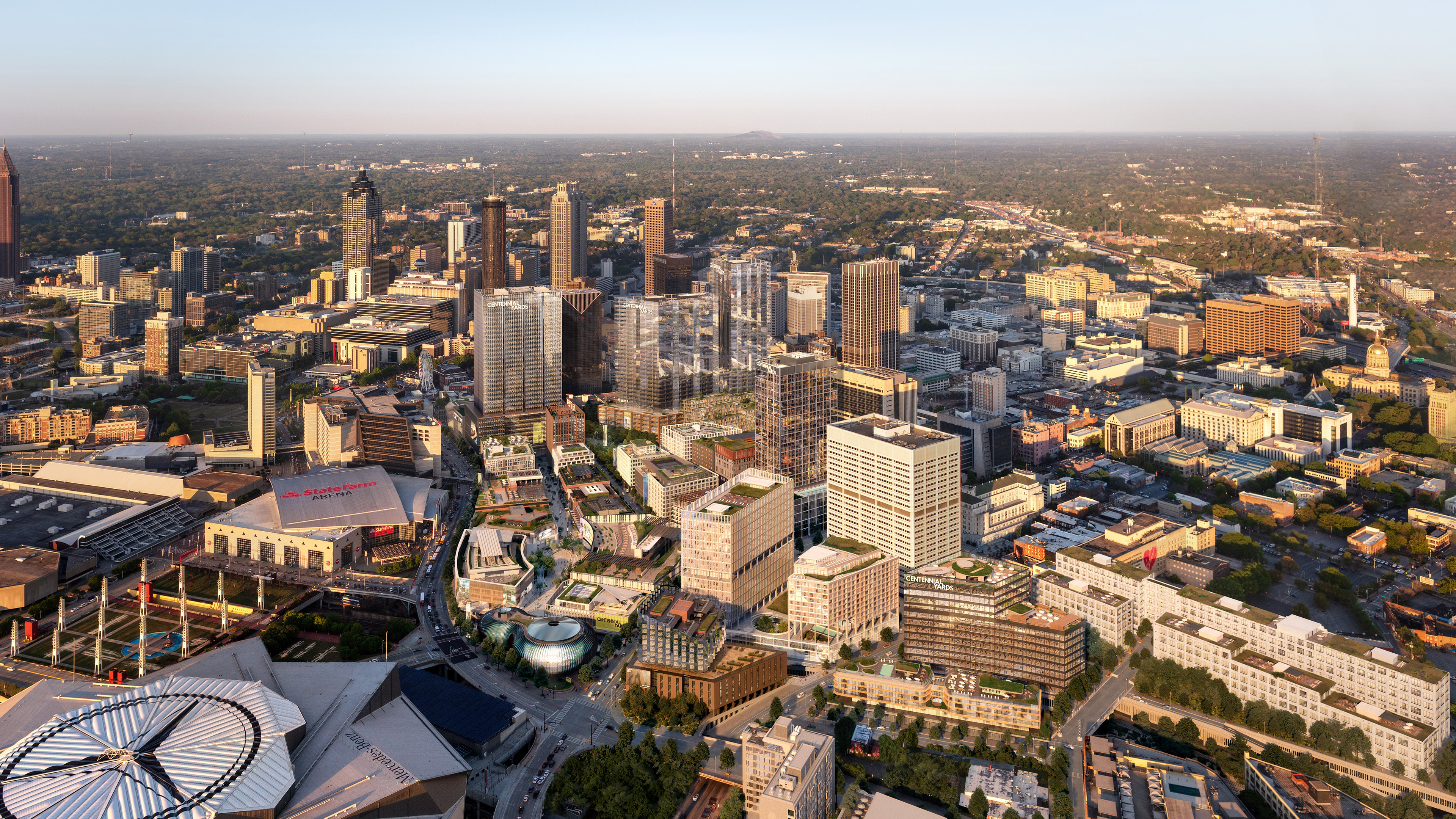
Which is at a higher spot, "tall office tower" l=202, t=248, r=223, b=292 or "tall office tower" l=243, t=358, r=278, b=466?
"tall office tower" l=202, t=248, r=223, b=292

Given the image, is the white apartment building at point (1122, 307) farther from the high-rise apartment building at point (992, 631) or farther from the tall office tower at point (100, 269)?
the tall office tower at point (100, 269)

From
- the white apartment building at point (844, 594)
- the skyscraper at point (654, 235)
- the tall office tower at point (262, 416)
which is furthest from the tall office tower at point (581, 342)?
the white apartment building at point (844, 594)

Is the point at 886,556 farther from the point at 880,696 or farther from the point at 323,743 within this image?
the point at 323,743

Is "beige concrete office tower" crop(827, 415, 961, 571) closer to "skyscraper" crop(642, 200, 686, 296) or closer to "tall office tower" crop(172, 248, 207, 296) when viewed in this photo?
"skyscraper" crop(642, 200, 686, 296)

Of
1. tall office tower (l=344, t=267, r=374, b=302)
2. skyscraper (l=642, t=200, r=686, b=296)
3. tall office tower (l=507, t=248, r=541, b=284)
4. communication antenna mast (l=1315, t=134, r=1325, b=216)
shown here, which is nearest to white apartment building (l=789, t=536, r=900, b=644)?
communication antenna mast (l=1315, t=134, r=1325, b=216)

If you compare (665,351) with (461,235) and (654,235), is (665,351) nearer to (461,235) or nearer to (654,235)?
(654,235)

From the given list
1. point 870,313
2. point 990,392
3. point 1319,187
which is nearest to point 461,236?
point 870,313

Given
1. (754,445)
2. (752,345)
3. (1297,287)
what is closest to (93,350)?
(752,345)
